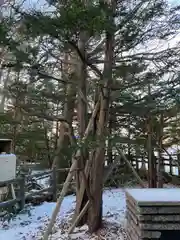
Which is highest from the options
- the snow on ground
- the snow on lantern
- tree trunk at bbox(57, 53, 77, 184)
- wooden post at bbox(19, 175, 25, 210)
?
tree trunk at bbox(57, 53, 77, 184)

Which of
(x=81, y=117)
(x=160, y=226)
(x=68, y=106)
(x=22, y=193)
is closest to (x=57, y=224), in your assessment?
(x=22, y=193)

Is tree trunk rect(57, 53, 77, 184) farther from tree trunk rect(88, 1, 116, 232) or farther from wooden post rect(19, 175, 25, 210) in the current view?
wooden post rect(19, 175, 25, 210)

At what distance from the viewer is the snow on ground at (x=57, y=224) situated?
13.2 ft

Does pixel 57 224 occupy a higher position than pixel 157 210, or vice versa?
pixel 157 210

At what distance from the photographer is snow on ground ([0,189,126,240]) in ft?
13.2

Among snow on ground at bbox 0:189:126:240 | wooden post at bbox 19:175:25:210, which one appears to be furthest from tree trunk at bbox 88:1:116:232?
wooden post at bbox 19:175:25:210

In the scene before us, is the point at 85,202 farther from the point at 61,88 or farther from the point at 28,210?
the point at 61,88

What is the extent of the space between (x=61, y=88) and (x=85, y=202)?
2940 millimetres

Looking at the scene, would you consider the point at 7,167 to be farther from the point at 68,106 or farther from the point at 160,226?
the point at 160,226

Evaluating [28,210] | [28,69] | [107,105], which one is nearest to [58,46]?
[28,69]

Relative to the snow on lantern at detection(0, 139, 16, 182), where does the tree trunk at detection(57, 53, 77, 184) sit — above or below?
above

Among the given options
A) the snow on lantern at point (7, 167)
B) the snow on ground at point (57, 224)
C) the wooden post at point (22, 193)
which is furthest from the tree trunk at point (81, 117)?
the snow on lantern at point (7, 167)

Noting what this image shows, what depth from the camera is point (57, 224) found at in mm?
4531

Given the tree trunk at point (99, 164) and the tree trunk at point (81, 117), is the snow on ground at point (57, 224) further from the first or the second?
the tree trunk at point (81, 117)
